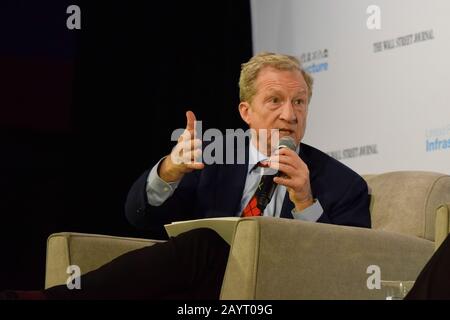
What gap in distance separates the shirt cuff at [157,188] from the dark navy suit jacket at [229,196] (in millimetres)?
20

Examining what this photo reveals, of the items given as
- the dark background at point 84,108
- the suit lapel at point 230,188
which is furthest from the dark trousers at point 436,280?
the dark background at point 84,108

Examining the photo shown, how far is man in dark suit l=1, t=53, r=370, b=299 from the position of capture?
96.1 inches

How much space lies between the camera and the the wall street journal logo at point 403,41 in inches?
146

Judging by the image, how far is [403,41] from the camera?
12.6 ft

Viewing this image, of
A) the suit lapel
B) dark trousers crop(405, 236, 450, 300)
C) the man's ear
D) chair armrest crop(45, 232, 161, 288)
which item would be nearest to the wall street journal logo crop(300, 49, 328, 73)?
the man's ear

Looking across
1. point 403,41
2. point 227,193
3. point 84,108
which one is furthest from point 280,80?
point 84,108

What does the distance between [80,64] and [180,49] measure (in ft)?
1.77

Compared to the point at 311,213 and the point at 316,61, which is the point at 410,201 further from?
the point at 316,61

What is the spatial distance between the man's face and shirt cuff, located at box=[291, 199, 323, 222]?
0.30 m

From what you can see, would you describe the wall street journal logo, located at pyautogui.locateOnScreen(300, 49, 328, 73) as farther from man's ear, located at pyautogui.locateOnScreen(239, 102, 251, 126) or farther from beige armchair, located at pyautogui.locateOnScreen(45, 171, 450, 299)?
beige armchair, located at pyautogui.locateOnScreen(45, 171, 450, 299)

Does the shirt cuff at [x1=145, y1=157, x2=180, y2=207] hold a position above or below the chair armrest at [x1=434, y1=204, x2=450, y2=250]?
above

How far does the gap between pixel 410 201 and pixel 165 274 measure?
0.89 m
